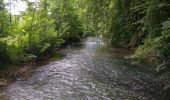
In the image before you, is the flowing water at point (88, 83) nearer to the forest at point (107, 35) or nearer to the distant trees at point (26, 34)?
the forest at point (107, 35)

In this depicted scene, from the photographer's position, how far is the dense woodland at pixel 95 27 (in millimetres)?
13386

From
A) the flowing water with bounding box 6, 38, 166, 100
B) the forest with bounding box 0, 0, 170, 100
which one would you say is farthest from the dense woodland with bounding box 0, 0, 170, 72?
the flowing water with bounding box 6, 38, 166, 100

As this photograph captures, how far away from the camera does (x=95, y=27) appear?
3353cm

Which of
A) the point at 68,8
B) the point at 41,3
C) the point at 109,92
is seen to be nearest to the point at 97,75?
the point at 109,92

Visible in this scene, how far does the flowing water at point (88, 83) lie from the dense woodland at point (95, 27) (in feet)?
4.95

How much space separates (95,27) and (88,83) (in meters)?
18.0

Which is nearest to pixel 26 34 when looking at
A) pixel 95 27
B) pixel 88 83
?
pixel 88 83

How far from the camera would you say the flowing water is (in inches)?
541

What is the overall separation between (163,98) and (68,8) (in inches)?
1132

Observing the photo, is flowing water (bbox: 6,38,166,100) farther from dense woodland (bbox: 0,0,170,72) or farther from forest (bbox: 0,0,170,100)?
dense woodland (bbox: 0,0,170,72)

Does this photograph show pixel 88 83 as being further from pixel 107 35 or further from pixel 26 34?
pixel 107 35

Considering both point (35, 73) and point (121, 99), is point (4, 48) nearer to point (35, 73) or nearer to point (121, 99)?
point (35, 73)

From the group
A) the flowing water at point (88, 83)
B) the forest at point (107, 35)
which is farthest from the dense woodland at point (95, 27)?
the flowing water at point (88, 83)

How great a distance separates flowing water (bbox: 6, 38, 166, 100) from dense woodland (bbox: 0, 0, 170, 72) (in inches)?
59.4
